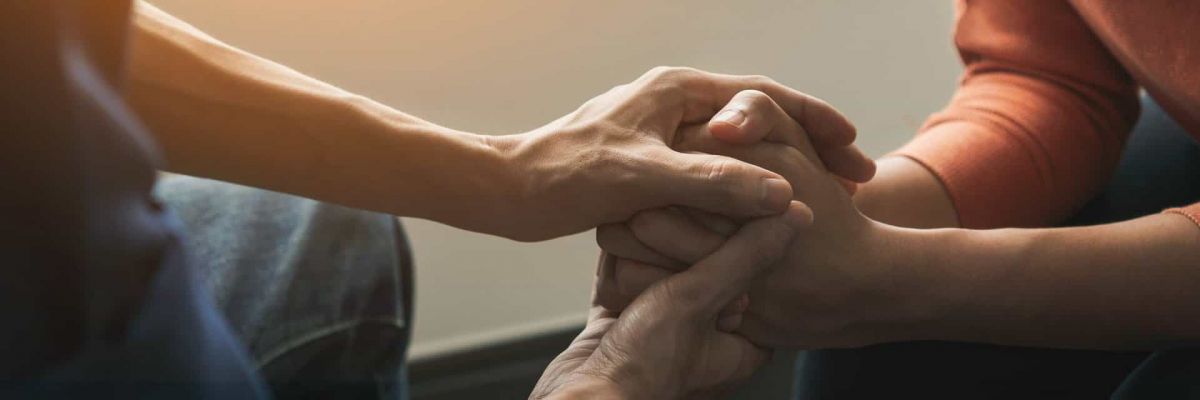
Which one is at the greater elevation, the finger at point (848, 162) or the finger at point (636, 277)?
the finger at point (848, 162)

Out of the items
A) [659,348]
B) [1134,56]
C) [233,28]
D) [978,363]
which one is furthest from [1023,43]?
[233,28]

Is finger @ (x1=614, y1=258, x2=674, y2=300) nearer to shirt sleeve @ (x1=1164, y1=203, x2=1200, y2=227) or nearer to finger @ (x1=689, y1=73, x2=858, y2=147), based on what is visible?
finger @ (x1=689, y1=73, x2=858, y2=147)

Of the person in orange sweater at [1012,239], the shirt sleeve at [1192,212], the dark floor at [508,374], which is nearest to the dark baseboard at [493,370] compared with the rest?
the dark floor at [508,374]

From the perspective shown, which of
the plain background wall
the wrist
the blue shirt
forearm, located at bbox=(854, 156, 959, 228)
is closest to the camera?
the blue shirt

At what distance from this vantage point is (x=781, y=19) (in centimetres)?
121

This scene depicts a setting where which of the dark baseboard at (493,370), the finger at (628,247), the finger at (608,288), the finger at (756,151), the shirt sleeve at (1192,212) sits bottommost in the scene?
the dark baseboard at (493,370)

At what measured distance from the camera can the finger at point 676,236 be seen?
79 centimetres

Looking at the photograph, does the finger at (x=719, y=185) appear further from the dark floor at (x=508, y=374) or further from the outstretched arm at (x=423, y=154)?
the dark floor at (x=508, y=374)

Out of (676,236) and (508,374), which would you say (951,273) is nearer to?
(676,236)

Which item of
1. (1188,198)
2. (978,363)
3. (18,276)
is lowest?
(978,363)

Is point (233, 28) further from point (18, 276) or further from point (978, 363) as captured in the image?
point (978, 363)

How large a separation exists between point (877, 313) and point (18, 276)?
0.57 meters

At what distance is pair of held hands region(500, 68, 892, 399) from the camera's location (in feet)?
2.49

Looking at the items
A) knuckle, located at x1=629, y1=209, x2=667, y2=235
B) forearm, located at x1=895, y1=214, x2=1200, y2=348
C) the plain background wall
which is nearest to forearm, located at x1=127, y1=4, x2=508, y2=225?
knuckle, located at x1=629, y1=209, x2=667, y2=235
